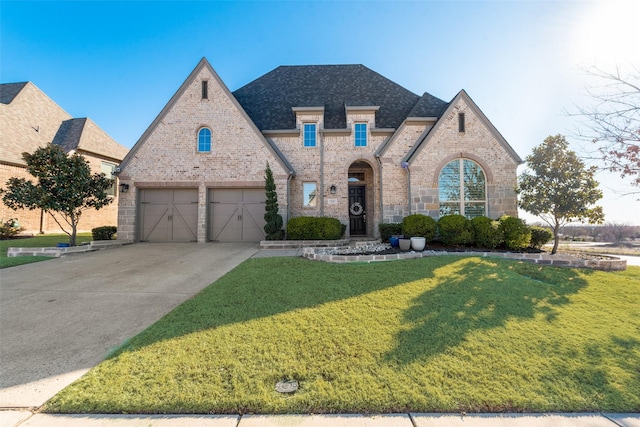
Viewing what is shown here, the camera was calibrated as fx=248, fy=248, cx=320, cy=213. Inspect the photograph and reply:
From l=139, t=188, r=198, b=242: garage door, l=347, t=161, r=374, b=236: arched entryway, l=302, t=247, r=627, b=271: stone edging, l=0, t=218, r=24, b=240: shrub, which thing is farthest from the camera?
l=347, t=161, r=374, b=236: arched entryway

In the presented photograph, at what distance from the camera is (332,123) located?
551 inches

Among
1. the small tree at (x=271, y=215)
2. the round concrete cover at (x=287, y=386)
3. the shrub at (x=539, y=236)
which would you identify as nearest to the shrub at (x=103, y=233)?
the small tree at (x=271, y=215)

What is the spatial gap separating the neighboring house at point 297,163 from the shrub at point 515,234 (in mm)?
2266

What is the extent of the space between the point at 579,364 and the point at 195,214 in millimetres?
13471

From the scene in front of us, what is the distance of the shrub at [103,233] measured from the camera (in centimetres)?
1192

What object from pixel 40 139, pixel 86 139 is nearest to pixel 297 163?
pixel 86 139

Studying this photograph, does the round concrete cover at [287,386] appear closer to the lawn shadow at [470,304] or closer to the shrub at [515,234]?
the lawn shadow at [470,304]

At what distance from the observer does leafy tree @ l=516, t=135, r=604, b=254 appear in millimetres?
8914

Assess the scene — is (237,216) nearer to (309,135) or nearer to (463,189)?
(309,135)

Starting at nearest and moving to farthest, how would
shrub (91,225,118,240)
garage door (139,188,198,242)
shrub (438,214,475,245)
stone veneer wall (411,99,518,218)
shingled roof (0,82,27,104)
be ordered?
shrub (438,214,475,245), stone veneer wall (411,99,518,218), shrub (91,225,118,240), garage door (139,188,198,242), shingled roof (0,82,27,104)

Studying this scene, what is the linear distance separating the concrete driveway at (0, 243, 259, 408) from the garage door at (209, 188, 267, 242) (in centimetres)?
398

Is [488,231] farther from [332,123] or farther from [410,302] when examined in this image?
[332,123]

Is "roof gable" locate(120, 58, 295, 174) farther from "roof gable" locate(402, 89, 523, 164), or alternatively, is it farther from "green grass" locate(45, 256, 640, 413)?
"green grass" locate(45, 256, 640, 413)

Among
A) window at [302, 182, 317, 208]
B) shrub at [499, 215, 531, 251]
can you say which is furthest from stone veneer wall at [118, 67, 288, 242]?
shrub at [499, 215, 531, 251]
